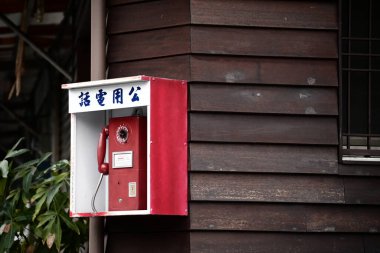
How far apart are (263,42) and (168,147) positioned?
3.86ft

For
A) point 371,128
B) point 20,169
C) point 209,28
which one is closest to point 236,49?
point 209,28

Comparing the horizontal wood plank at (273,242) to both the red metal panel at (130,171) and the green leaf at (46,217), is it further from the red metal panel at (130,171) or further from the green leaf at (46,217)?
the green leaf at (46,217)

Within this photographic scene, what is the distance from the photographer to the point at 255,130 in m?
7.63

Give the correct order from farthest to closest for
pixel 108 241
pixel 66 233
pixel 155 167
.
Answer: pixel 66 233 < pixel 108 241 < pixel 155 167

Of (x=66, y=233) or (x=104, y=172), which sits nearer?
(x=104, y=172)

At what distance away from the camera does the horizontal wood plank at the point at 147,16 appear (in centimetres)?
766

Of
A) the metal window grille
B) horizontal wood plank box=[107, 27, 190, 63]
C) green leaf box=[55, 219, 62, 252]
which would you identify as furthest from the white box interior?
the metal window grille

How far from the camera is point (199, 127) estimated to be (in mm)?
7527

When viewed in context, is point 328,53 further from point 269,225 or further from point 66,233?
point 66,233

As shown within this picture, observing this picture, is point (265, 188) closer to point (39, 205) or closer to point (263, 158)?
point (263, 158)

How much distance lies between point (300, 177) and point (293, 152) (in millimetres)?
206

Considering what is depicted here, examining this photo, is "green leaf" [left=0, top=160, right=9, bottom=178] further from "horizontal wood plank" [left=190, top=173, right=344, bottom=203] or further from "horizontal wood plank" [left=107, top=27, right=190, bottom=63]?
"horizontal wood plank" [left=190, top=173, right=344, bottom=203]

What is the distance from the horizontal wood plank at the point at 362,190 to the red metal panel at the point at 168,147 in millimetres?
1344

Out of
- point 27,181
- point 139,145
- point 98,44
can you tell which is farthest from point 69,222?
point 98,44
